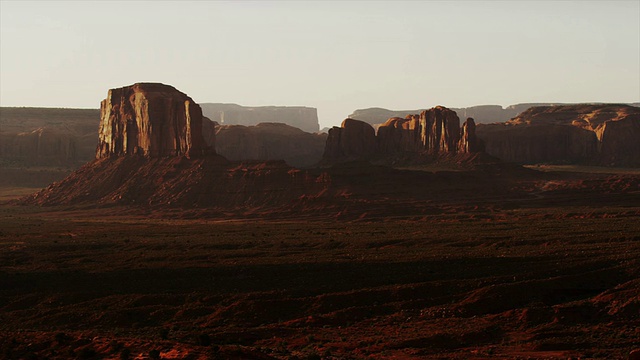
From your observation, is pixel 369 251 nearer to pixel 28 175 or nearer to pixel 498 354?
pixel 498 354

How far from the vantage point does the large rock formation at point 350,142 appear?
158m

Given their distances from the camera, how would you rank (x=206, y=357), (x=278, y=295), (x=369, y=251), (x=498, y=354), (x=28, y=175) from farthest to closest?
1. (x=28, y=175)
2. (x=369, y=251)
3. (x=278, y=295)
4. (x=498, y=354)
5. (x=206, y=357)

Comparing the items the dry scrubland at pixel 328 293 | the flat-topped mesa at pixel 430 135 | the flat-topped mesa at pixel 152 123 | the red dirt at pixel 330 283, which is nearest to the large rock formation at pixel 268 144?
the flat-topped mesa at pixel 430 135

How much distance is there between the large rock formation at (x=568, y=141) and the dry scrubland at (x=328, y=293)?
347ft

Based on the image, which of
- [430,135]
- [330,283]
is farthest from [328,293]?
[430,135]

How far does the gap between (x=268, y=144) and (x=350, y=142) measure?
96.5 ft

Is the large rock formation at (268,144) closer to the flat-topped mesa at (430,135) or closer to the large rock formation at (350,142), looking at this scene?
the large rock formation at (350,142)

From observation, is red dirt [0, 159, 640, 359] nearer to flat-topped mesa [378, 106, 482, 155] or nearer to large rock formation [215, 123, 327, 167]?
flat-topped mesa [378, 106, 482, 155]

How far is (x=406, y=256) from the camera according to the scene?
56688 millimetres

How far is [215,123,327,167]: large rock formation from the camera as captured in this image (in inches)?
6791

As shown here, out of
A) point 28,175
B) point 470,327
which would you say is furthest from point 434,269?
point 28,175

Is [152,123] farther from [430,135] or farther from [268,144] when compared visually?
[268,144]

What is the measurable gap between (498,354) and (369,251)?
91.9 feet

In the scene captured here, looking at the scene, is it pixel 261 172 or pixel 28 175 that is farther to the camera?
pixel 28 175
